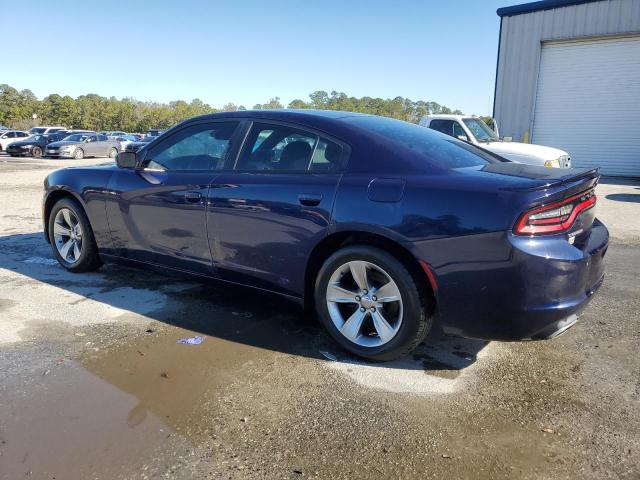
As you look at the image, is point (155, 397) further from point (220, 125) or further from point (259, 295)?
point (220, 125)

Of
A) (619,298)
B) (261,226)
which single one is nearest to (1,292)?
(261,226)

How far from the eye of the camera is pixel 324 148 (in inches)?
132

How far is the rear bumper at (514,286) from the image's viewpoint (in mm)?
2596

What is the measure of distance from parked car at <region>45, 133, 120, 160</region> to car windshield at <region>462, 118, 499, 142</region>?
73.4 feet

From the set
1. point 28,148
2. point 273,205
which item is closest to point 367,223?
point 273,205

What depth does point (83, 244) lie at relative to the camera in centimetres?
473

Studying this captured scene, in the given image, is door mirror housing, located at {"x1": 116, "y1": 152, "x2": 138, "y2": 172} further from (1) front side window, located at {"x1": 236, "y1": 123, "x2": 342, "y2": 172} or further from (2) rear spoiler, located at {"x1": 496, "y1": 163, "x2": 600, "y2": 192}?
(2) rear spoiler, located at {"x1": 496, "y1": 163, "x2": 600, "y2": 192}

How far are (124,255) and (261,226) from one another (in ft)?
5.42

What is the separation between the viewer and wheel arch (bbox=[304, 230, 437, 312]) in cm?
292

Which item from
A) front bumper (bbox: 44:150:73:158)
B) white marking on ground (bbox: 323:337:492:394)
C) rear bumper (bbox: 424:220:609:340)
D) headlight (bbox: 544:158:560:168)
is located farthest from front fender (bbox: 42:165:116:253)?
front bumper (bbox: 44:150:73:158)

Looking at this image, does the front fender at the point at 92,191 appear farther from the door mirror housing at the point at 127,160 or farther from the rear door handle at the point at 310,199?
the rear door handle at the point at 310,199

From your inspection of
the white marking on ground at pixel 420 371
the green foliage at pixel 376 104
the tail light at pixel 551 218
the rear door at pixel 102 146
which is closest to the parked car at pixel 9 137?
the rear door at pixel 102 146

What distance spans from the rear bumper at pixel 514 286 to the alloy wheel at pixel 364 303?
1.08 feet

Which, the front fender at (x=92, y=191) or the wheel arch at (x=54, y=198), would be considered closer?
the front fender at (x=92, y=191)
